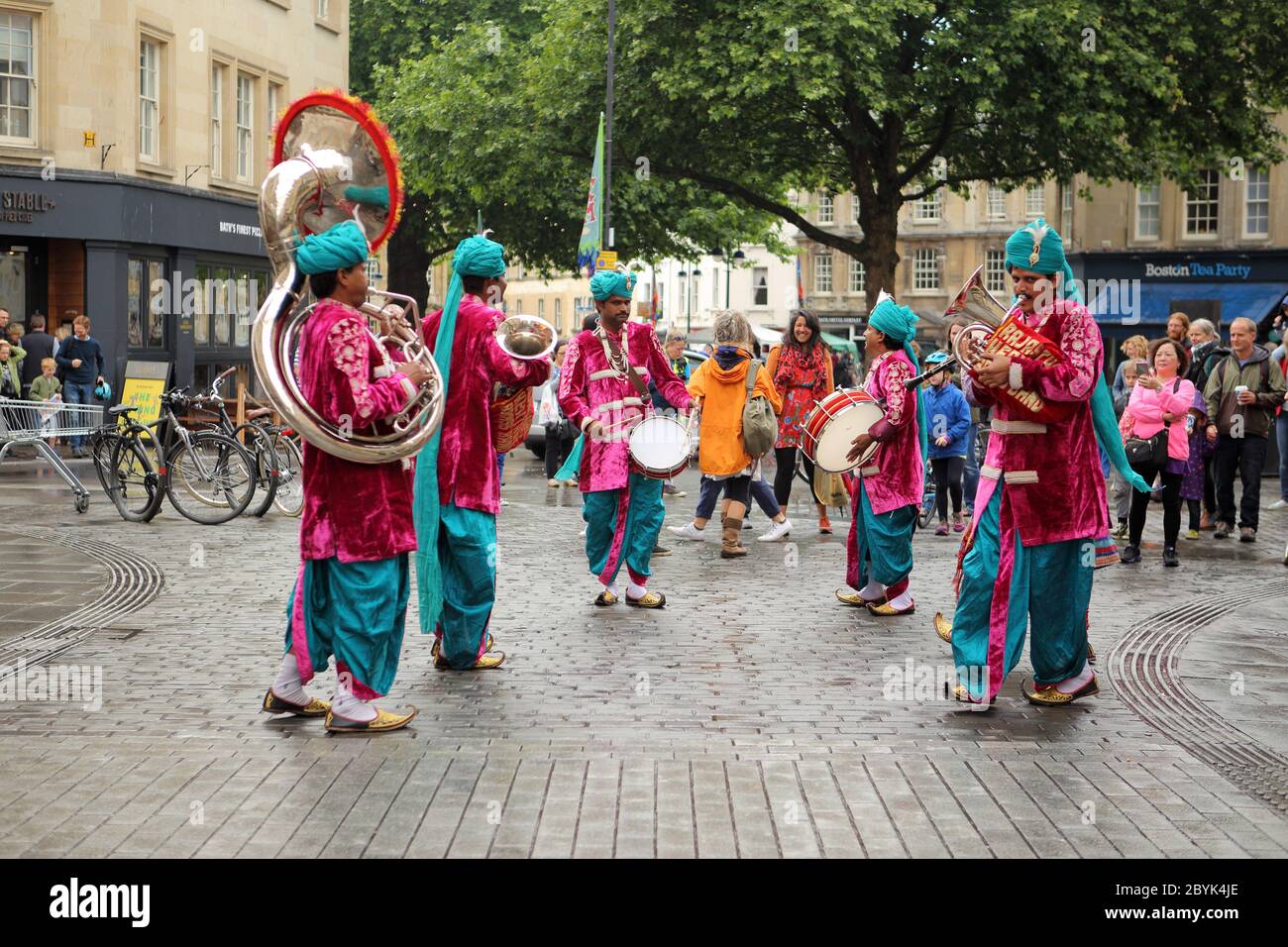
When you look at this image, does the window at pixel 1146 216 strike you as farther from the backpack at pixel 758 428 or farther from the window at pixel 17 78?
the backpack at pixel 758 428

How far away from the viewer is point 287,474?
51.1 ft

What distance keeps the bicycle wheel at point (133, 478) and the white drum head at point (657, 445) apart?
6201mm

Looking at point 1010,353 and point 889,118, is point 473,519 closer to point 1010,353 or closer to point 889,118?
point 1010,353

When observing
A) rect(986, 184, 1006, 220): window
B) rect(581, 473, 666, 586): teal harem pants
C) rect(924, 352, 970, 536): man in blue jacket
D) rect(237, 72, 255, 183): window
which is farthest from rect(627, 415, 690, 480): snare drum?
rect(986, 184, 1006, 220): window

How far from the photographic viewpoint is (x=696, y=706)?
7309 millimetres

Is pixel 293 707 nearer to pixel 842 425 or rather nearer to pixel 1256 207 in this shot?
pixel 842 425

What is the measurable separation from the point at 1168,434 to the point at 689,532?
158 inches

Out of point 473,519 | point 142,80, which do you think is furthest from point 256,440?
point 142,80

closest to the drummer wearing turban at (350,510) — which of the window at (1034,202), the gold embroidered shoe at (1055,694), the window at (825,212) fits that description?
the gold embroidered shoe at (1055,694)

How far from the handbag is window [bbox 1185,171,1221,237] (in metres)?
32.6

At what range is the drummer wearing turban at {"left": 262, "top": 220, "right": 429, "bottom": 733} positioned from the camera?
650 centimetres

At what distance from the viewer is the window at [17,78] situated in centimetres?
2494

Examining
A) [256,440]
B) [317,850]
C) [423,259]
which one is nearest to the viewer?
[317,850]

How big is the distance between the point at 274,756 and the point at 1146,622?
5.65 metres
